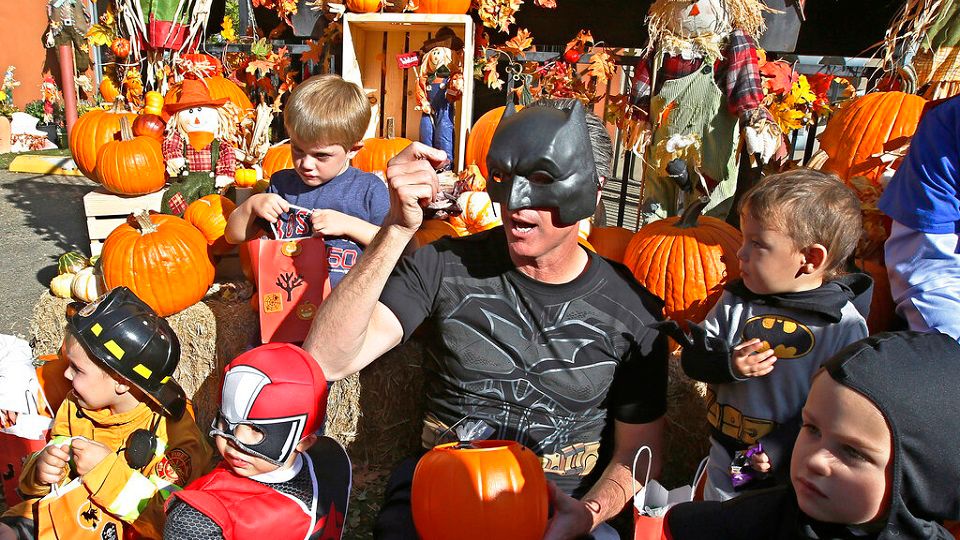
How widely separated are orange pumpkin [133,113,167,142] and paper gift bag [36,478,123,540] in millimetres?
3563

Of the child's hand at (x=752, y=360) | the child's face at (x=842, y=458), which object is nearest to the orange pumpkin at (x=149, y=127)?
the child's hand at (x=752, y=360)

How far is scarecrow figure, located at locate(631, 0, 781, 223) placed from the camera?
3773 millimetres

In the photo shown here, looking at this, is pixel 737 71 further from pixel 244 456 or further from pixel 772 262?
pixel 244 456

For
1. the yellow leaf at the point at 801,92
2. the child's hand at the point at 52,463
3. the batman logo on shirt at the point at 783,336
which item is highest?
the yellow leaf at the point at 801,92

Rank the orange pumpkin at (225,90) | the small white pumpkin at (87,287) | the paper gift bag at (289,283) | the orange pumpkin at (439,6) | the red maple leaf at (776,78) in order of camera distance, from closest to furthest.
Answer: the paper gift bag at (289,283)
the small white pumpkin at (87,287)
the red maple leaf at (776,78)
the orange pumpkin at (439,6)
the orange pumpkin at (225,90)

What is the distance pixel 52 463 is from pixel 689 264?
2.61 m

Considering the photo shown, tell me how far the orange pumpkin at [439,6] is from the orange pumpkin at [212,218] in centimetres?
212

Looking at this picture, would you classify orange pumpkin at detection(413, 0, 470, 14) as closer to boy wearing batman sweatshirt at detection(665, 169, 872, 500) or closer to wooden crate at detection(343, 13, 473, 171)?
wooden crate at detection(343, 13, 473, 171)

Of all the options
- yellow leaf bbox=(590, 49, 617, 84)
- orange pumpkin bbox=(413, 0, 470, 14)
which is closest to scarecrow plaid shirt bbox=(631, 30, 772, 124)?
yellow leaf bbox=(590, 49, 617, 84)

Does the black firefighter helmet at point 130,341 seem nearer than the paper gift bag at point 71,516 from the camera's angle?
No

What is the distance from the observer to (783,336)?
79.1 inches

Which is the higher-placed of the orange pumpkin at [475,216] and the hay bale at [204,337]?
the orange pumpkin at [475,216]

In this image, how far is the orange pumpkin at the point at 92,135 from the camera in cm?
529

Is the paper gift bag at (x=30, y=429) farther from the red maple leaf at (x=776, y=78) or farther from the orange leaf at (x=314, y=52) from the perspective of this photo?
the red maple leaf at (x=776, y=78)
